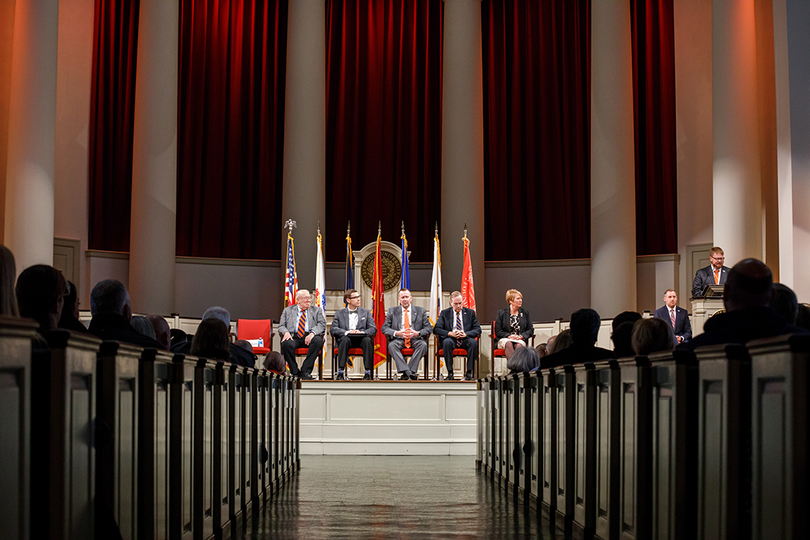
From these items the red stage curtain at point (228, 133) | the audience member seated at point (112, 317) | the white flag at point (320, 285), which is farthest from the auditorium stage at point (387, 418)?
the audience member seated at point (112, 317)

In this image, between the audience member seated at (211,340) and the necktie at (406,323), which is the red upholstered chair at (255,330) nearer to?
the necktie at (406,323)

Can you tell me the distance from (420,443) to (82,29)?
7.65 m

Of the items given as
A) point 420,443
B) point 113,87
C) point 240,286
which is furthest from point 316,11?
point 420,443

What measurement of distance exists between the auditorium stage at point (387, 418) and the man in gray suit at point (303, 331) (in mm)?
1011

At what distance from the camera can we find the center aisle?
3798 millimetres

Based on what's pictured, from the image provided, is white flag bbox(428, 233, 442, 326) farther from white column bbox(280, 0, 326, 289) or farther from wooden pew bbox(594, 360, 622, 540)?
wooden pew bbox(594, 360, 622, 540)

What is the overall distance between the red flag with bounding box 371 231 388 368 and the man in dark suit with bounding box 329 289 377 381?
1.48 ft

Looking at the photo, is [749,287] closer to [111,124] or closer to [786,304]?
[786,304]

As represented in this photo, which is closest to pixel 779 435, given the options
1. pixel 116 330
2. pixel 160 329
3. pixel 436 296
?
pixel 116 330

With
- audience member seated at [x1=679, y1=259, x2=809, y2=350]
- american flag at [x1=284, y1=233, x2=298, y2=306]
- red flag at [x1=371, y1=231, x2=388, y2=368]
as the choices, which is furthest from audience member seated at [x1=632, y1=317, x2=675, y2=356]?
american flag at [x1=284, y1=233, x2=298, y2=306]

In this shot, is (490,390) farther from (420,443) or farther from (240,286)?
(240,286)

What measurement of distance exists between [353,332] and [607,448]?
6.44 m

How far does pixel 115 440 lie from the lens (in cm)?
242

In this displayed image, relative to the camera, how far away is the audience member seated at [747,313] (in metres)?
2.63
